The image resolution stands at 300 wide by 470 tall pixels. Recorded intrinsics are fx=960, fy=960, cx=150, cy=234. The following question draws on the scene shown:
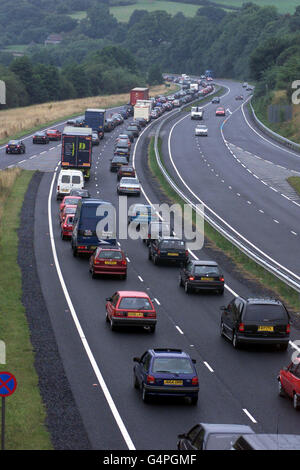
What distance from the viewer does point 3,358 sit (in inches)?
1038

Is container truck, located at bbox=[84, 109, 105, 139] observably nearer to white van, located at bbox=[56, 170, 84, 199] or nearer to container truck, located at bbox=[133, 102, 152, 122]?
container truck, located at bbox=[133, 102, 152, 122]

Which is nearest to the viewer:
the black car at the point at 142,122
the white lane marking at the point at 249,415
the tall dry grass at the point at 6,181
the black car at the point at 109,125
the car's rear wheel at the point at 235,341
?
the white lane marking at the point at 249,415

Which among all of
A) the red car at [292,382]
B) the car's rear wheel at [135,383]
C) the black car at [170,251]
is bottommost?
the black car at [170,251]

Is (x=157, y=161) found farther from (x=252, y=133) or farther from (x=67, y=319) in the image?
(x=67, y=319)

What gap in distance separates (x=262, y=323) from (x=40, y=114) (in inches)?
4160

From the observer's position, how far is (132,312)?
99.5ft

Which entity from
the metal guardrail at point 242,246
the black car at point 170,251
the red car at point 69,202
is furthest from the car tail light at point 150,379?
the red car at point 69,202

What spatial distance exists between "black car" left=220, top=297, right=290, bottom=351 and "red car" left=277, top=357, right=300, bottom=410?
439cm

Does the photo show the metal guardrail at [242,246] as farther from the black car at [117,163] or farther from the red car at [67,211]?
the red car at [67,211]

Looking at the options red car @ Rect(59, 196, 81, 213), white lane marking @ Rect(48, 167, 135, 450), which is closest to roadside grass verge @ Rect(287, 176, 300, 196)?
red car @ Rect(59, 196, 81, 213)

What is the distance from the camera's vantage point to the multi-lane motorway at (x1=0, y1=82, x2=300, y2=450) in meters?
21.7

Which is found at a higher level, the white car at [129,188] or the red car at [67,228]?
the red car at [67,228]

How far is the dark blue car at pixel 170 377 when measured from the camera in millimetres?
22375

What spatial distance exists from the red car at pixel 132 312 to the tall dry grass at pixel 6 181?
27450 mm
